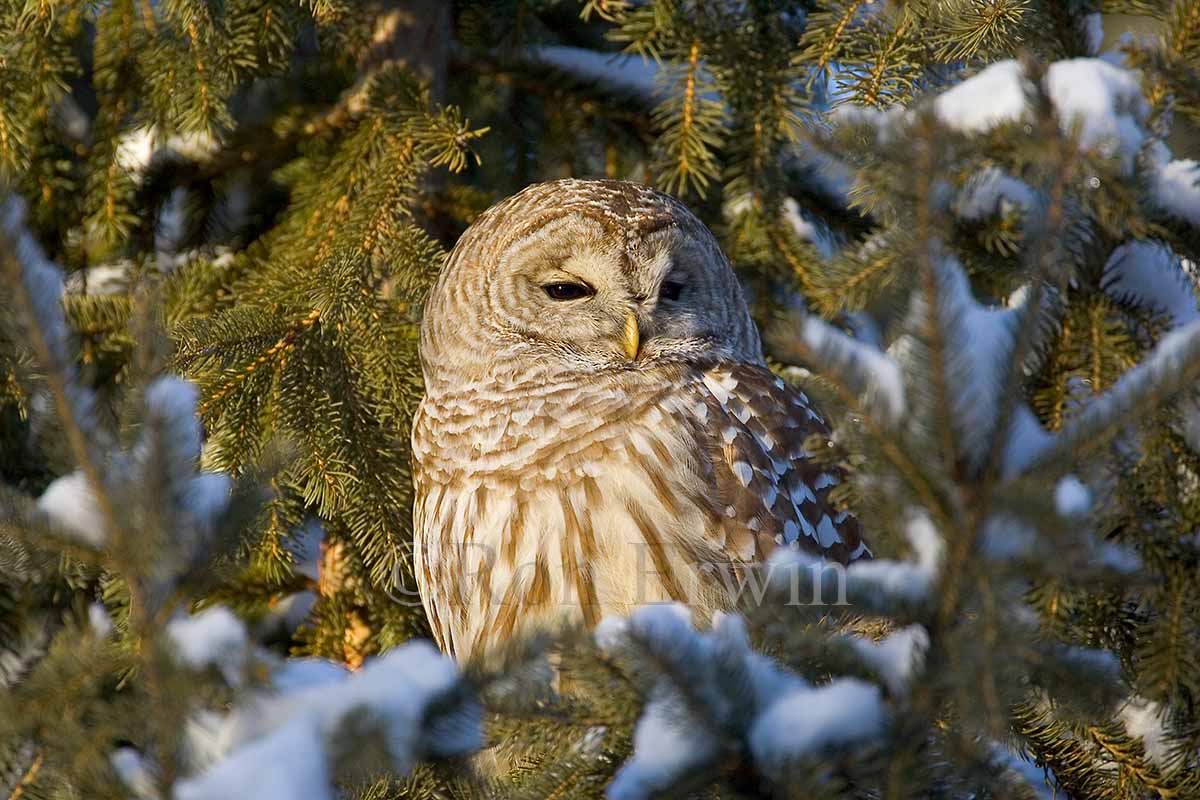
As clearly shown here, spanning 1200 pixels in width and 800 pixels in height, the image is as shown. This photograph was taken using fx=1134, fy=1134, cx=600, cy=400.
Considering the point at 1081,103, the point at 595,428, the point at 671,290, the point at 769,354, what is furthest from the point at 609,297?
the point at 1081,103

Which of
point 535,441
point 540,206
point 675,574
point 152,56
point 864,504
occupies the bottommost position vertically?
point 675,574

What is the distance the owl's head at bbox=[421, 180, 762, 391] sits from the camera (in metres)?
3.17

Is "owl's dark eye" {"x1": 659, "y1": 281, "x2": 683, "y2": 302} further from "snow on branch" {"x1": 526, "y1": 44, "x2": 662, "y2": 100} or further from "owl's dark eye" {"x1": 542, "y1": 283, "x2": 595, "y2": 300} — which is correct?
"snow on branch" {"x1": 526, "y1": 44, "x2": 662, "y2": 100}

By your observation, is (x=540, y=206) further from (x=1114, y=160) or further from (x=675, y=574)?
(x=1114, y=160)

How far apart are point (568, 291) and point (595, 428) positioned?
1.64ft

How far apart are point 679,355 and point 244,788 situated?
2212 millimetres

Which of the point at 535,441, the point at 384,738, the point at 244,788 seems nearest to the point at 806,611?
the point at 384,738

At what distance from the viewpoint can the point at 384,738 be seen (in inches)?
47.4

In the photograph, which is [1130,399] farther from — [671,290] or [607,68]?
[607,68]

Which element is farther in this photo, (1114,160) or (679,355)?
(679,355)

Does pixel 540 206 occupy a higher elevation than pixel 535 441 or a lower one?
higher

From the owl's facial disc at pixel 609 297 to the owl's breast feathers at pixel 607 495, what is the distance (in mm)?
112

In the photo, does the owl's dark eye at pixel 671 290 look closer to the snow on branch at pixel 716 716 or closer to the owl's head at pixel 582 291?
the owl's head at pixel 582 291

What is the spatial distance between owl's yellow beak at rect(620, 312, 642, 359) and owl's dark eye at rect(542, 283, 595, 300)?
173 mm
